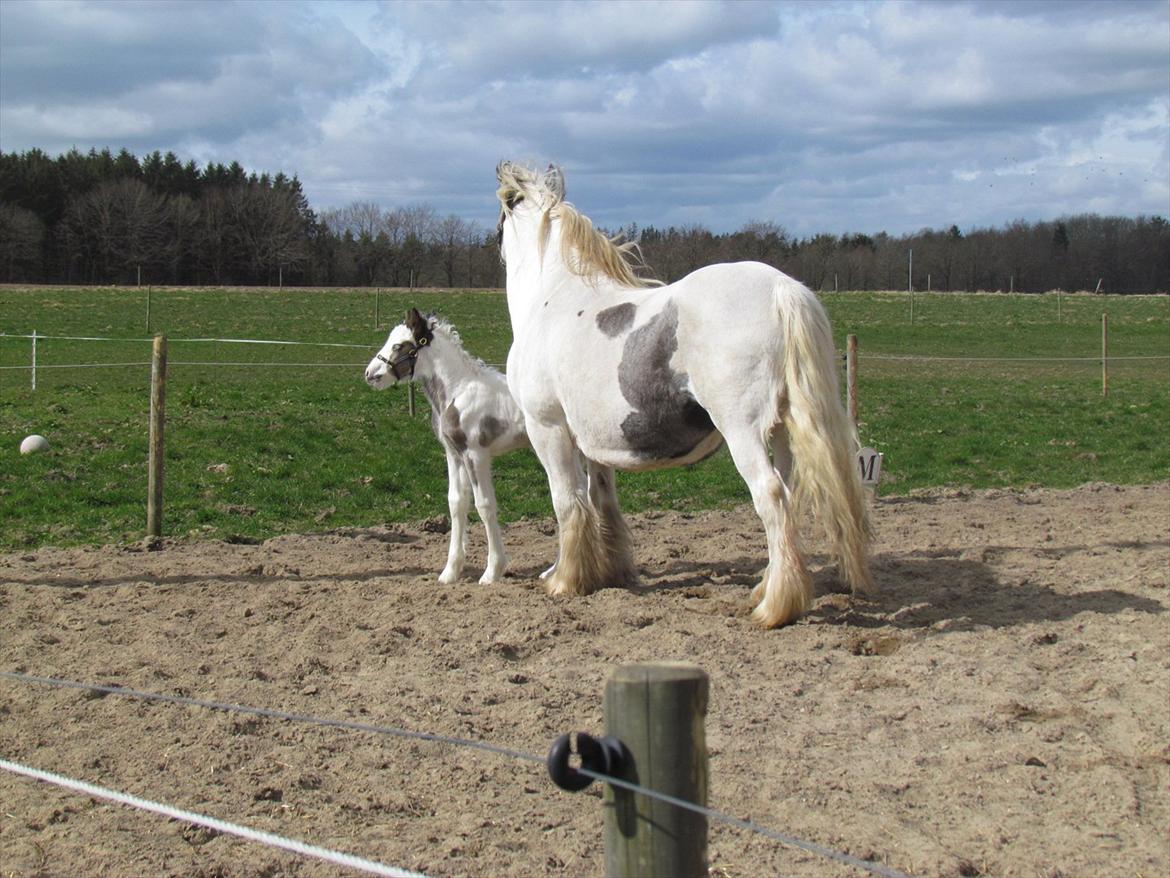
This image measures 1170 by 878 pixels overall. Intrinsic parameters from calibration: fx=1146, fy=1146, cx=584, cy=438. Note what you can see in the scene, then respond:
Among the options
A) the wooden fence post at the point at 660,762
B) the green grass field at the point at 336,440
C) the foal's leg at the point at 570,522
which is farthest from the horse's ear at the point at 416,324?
the wooden fence post at the point at 660,762

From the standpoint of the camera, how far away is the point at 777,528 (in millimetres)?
6363

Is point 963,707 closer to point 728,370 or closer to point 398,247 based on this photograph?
point 728,370

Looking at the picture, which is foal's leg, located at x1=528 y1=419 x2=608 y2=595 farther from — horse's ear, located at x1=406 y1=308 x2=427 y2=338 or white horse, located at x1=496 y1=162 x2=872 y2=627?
horse's ear, located at x1=406 y1=308 x2=427 y2=338

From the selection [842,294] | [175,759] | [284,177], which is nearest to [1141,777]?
[175,759]

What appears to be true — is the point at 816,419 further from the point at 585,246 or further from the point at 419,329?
the point at 419,329

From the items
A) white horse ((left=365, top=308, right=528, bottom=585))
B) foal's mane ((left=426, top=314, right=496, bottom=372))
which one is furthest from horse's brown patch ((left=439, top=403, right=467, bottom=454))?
foal's mane ((left=426, top=314, right=496, bottom=372))

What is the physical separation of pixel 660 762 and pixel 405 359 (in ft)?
20.5

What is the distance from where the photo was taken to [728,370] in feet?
20.9

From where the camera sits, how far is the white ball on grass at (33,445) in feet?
38.5

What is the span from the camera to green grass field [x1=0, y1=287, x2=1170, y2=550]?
10.6 meters

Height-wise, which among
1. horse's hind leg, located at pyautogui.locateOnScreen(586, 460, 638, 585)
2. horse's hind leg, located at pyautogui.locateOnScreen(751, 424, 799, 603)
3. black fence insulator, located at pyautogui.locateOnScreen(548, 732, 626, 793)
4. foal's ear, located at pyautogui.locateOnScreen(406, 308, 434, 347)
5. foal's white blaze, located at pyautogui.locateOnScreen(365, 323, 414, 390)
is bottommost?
horse's hind leg, located at pyautogui.locateOnScreen(586, 460, 638, 585)

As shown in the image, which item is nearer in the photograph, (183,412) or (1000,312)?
(183,412)

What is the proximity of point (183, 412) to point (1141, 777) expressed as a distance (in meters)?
12.3

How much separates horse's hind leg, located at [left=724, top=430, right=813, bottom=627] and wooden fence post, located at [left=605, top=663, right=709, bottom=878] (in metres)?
4.14
